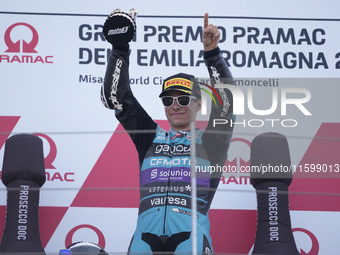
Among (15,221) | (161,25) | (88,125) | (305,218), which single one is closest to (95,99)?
(88,125)

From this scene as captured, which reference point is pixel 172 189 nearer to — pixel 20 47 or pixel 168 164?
pixel 168 164

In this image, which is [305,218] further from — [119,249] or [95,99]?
[95,99]

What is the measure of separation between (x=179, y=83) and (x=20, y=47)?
0.88 meters

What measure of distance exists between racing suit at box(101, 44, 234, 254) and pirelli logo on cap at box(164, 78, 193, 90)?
0.14 m

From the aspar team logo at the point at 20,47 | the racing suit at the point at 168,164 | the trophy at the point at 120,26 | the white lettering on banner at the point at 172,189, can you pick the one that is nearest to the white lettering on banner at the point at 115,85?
the racing suit at the point at 168,164

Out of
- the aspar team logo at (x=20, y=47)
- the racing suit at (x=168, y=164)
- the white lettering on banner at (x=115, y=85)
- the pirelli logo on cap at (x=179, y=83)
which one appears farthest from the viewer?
the aspar team logo at (x=20, y=47)

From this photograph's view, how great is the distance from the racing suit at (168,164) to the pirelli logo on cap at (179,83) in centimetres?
14

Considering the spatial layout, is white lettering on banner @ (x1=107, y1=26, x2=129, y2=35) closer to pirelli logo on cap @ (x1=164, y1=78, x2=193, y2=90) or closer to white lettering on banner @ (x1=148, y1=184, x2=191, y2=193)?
pirelli logo on cap @ (x1=164, y1=78, x2=193, y2=90)

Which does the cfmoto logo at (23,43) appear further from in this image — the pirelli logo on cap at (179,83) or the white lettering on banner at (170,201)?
the white lettering on banner at (170,201)

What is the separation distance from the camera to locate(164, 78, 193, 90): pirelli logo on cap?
98.3 inches

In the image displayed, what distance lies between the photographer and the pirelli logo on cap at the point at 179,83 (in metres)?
2.50

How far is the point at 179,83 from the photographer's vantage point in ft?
8.20

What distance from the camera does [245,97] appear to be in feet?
9.91

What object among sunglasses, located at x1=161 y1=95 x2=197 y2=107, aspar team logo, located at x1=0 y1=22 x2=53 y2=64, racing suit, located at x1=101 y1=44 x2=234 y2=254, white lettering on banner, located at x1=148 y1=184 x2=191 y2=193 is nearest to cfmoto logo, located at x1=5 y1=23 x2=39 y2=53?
aspar team logo, located at x1=0 y1=22 x2=53 y2=64
